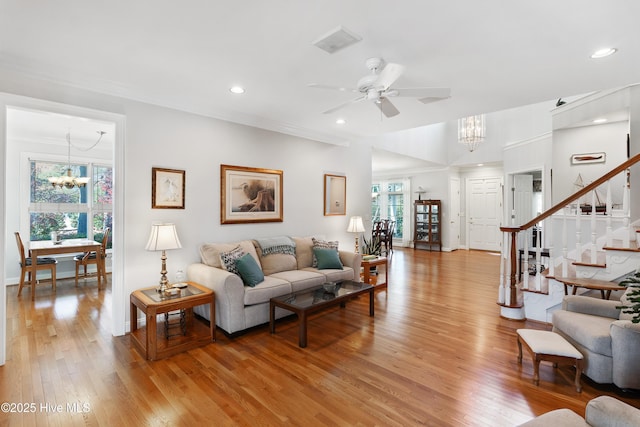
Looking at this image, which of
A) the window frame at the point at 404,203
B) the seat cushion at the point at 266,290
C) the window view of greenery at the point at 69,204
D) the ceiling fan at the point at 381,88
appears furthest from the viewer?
the window frame at the point at 404,203

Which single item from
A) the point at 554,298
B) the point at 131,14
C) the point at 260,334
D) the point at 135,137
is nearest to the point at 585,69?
the point at 554,298

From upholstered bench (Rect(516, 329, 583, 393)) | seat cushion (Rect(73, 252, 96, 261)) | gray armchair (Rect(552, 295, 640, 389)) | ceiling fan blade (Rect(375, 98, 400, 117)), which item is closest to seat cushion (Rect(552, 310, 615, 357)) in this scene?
gray armchair (Rect(552, 295, 640, 389))

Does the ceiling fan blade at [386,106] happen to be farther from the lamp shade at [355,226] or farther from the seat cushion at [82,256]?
the seat cushion at [82,256]

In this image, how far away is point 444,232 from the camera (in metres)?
9.62

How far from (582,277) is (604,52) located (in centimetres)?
227

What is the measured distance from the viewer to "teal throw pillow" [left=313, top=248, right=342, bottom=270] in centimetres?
442

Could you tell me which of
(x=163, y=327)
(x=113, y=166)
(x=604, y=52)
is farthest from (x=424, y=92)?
(x=163, y=327)

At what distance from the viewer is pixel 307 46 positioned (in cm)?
249

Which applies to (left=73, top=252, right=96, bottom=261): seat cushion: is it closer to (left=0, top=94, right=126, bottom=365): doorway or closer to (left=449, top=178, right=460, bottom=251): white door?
(left=0, top=94, right=126, bottom=365): doorway

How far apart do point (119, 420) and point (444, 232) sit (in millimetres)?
9193

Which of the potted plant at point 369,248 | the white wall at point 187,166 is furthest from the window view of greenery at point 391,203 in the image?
the white wall at point 187,166

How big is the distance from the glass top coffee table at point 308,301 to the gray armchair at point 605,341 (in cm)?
196

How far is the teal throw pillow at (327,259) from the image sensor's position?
442 centimetres

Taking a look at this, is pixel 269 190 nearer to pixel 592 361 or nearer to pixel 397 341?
pixel 397 341
